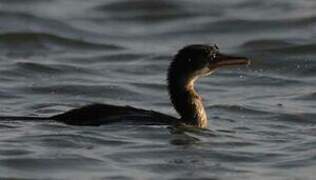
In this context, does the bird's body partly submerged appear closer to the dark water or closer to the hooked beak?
the hooked beak

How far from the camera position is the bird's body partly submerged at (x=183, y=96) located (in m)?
15.8

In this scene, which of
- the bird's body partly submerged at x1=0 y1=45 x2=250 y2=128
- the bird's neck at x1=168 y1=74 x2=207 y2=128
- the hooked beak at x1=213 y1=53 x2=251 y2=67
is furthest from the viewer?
the hooked beak at x1=213 y1=53 x2=251 y2=67

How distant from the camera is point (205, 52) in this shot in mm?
16500

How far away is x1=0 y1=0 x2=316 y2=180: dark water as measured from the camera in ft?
47.5

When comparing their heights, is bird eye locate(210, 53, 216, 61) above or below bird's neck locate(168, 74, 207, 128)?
above

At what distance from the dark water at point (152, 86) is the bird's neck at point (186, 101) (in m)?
0.26

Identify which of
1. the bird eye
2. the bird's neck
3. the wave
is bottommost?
the bird's neck

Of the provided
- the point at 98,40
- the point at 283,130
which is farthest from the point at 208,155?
the point at 98,40

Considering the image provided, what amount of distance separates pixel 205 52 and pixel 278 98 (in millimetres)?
2547

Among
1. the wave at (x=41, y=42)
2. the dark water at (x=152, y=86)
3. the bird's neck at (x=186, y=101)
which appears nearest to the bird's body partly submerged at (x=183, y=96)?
the bird's neck at (x=186, y=101)

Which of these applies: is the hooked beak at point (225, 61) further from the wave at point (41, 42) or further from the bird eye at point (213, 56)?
the wave at point (41, 42)

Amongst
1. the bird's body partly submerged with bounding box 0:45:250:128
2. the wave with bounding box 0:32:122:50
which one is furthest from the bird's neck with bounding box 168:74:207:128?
the wave with bounding box 0:32:122:50

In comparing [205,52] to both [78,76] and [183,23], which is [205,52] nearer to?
[78,76]

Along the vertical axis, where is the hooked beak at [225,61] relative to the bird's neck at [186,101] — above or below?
above
